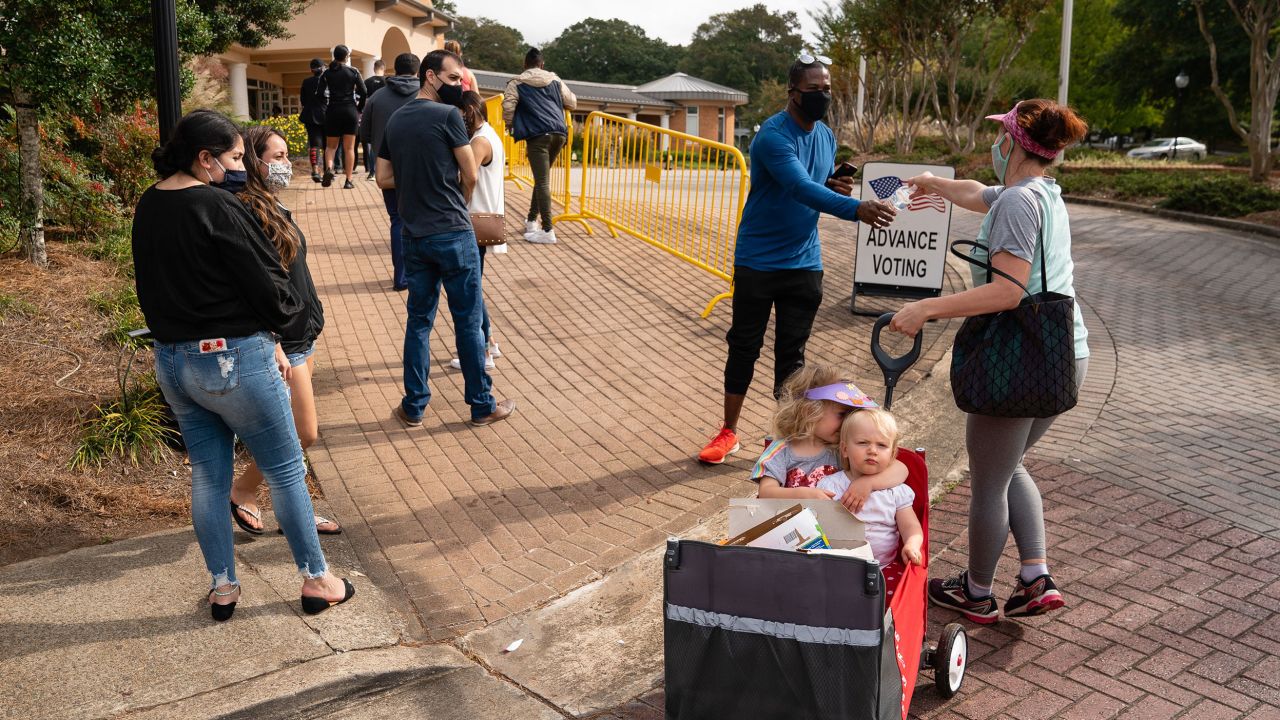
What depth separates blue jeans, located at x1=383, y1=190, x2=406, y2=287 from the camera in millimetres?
7969

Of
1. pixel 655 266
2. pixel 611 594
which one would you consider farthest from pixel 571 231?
pixel 611 594

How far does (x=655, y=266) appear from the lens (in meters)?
10.5

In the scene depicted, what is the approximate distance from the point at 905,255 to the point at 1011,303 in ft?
18.9

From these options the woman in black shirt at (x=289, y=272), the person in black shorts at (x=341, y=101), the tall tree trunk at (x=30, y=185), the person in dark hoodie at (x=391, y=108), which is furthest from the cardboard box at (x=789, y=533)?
the person in black shorts at (x=341, y=101)

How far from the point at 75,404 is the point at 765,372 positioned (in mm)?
4415

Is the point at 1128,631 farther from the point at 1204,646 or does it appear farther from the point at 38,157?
the point at 38,157

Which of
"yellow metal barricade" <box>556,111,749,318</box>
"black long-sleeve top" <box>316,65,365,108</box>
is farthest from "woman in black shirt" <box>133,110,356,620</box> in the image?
"black long-sleeve top" <box>316,65,365,108</box>

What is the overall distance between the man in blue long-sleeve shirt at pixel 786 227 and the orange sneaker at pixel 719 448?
0.20 metres

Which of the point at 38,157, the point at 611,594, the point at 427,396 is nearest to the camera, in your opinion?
the point at 611,594

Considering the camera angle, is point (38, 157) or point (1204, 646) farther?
point (38, 157)

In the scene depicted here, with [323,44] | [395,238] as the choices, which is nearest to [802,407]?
[395,238]

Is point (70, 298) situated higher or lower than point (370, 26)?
lower

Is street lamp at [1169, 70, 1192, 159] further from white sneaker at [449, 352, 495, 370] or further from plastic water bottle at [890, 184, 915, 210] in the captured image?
plastic water bottle at [890, 184, 915, 210]

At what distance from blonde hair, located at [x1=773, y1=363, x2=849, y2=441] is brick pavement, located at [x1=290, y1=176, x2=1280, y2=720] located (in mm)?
996
